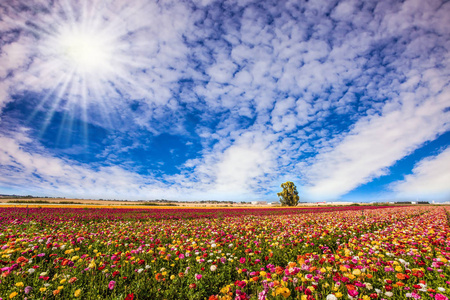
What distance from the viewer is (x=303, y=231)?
306 inches

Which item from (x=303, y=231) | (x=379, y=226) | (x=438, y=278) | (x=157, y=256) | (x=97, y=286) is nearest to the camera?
(x=438, y=278)

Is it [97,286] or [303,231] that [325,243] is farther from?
[97,286]

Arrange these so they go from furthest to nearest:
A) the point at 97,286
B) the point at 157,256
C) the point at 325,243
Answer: the point at 325,243 < the point at 157,256 < the point at 97,286

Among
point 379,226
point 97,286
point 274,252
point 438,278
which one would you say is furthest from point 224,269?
point 379,226

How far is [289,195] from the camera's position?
56188 millimetres

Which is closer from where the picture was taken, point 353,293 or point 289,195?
point 353,293

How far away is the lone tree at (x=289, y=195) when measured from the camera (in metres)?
56.0

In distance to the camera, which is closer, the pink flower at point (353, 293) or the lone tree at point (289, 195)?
the pink flower at point (353, 293)

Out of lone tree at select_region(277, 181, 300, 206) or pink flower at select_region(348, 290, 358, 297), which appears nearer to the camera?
pink flower at select_region(348, 290, 358, 297)

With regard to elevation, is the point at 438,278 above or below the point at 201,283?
above

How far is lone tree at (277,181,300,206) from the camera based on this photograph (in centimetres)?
5603

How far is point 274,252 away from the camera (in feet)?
18.9

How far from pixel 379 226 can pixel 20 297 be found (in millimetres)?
13233

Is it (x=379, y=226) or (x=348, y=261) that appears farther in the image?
(x=379, y=226)
